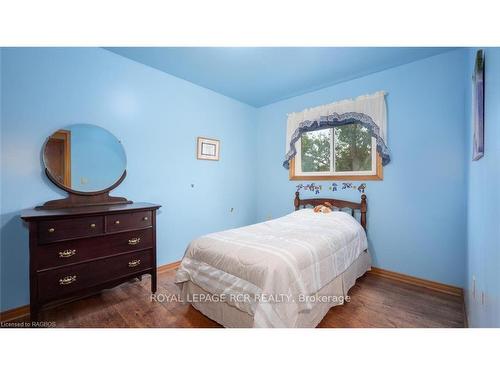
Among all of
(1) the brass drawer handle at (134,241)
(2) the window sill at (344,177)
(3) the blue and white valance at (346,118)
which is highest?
(3) the blue and white valance at (346,118)

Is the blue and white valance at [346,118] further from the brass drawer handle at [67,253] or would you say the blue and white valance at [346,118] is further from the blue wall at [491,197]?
the brass drawer handle at [67,253]

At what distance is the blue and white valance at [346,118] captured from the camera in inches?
97.5

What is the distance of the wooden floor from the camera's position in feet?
5.24

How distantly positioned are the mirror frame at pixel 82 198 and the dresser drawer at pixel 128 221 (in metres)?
0.47

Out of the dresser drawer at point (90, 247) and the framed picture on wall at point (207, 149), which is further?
the framed picture on wall at point (207, 149)

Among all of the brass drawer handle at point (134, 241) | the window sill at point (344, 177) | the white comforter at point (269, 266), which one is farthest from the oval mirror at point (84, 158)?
the window sill at point (344, 177)

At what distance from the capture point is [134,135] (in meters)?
2.39

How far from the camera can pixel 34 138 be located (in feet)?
5.81

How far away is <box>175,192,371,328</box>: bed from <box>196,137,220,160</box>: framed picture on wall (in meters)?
1.53

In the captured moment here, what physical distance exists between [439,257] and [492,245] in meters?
1.63

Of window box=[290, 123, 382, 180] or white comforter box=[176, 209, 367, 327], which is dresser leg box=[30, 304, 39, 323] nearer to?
white comforter box=[176, 209, 367, 327]

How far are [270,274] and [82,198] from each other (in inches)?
77.9

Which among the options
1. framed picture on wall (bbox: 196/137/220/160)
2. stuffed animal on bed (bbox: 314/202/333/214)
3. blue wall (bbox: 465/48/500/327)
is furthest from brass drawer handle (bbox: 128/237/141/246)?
blue wall (bbox: 465/48/500/327)
